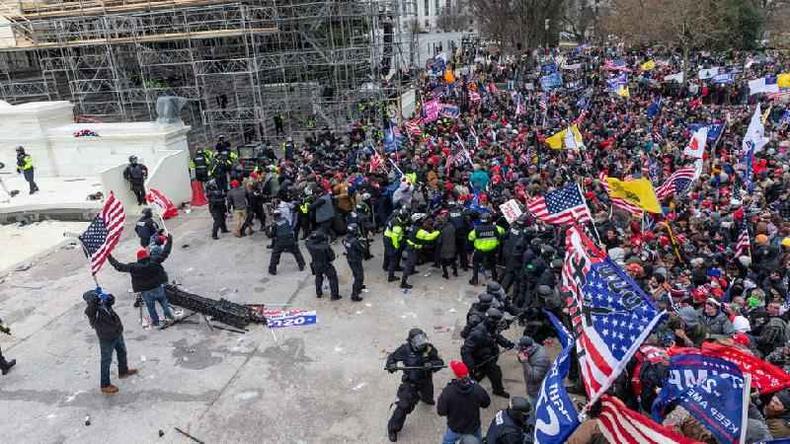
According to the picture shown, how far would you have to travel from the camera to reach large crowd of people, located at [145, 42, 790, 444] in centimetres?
643

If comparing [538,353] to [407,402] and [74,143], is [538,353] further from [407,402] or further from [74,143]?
[74,143]

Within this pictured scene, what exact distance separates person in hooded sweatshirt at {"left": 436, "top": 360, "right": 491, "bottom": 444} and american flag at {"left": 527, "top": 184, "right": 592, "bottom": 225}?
157 inches

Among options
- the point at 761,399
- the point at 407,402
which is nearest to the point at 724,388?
the point at 761,399

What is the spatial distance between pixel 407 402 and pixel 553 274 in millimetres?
3194

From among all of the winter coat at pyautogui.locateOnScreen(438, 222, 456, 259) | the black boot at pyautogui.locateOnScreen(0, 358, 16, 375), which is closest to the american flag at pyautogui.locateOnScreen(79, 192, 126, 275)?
the black boot at pyautogui.locateOnScreen(0, 358, 16, 375)

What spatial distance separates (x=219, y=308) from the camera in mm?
9297

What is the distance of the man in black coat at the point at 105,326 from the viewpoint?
727 cm

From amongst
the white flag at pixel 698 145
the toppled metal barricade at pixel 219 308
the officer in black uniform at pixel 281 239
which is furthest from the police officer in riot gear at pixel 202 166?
the white flag at pixel 698 145

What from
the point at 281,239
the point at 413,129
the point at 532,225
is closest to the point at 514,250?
the point at 532,225

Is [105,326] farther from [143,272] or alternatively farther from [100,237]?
[100,237]

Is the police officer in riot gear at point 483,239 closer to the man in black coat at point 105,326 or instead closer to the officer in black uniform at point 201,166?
the man in black coat at point 105,326

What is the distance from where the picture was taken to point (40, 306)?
Result: 1027 cm

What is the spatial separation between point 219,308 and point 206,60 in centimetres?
1422

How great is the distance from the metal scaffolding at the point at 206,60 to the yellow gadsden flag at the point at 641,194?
13.5 meters
